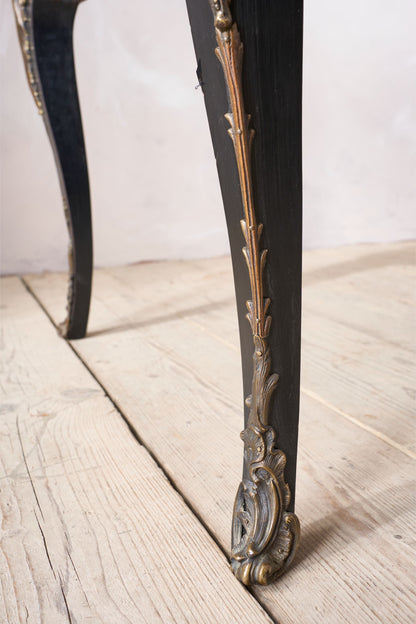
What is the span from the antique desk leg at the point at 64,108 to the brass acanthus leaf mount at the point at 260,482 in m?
0.61

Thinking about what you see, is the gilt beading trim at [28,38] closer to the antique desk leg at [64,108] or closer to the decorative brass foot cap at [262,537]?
the antique desk leg at [64,108]

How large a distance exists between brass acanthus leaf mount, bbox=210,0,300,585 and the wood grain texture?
23 millimetres

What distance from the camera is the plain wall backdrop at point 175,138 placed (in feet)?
5.26

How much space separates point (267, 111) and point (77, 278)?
68 centimetres

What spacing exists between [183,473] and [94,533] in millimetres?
112

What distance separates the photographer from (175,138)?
1727 mm

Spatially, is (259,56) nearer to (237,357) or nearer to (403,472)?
(403,472)

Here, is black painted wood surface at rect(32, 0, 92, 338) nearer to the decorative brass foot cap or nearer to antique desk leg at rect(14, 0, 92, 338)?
antique desk leg at rect(14, 0, 92, 338)

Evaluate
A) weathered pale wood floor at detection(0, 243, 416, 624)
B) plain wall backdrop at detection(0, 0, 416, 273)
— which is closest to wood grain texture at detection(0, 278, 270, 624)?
weathered pale wood floor at detection(0, 243, 416, 624)

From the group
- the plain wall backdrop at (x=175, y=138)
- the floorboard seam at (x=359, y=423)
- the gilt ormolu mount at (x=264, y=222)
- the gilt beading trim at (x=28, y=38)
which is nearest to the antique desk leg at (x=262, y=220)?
the gilt ormolu mount at (x=264, y=222)

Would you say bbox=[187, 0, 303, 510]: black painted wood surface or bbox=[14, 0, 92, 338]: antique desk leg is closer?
bbox=[187, 0, 303, 510]: black painted wood surface

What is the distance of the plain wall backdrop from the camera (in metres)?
1.60

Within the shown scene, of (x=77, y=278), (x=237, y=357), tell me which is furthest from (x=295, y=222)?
(x=77, y=278)

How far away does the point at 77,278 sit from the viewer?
1.00m
